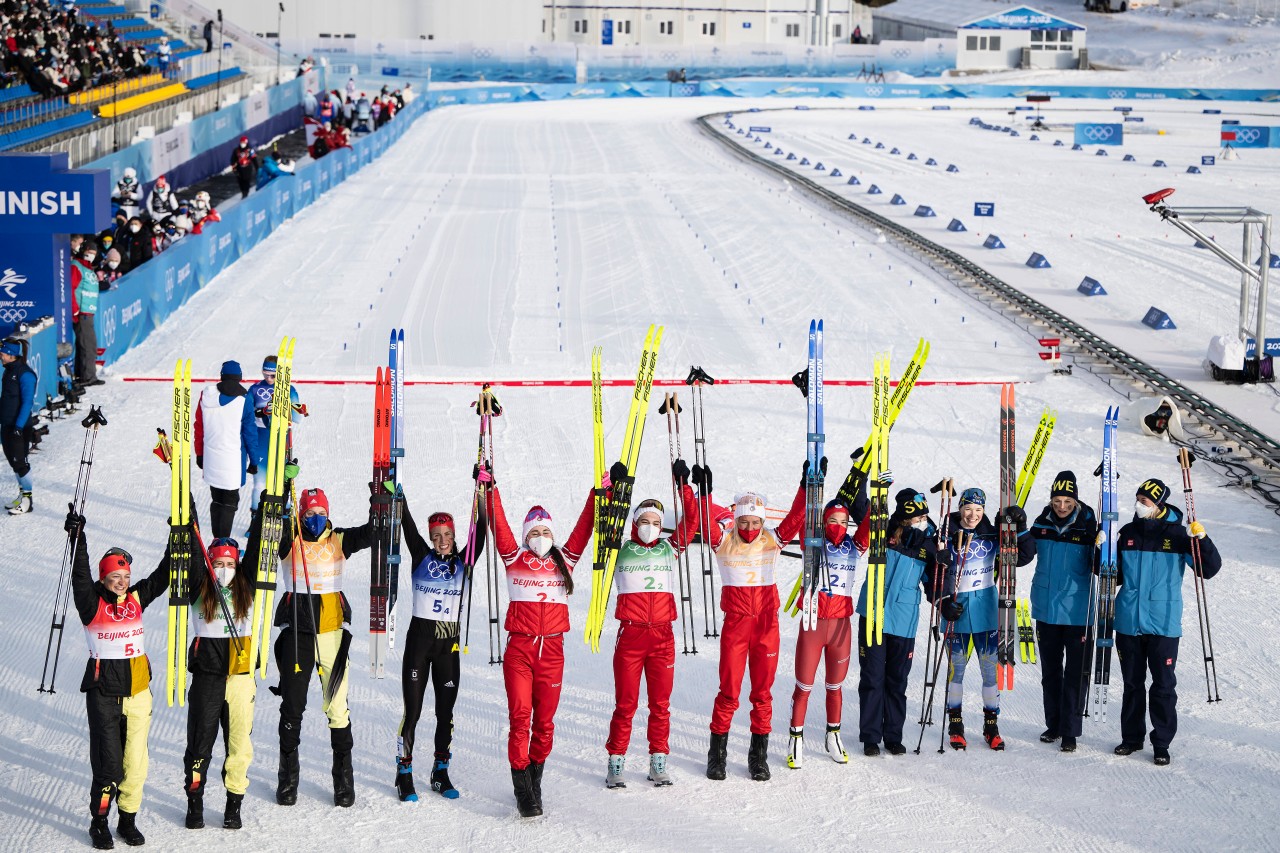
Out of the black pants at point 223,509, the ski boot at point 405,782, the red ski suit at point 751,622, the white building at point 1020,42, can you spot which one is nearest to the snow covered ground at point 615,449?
the ski boot at point 405,782

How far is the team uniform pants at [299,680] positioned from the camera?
6.76 m

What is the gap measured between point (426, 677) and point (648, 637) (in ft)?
3.35

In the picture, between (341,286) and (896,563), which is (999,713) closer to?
(896,563)

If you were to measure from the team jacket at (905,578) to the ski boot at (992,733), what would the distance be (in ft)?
1.97

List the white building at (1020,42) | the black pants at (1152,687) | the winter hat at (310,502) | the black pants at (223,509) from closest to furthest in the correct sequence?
the winter hat at (310,502) → the black pants at (1152,687) → the black pants at (223,509) → the white building at (1020,42)

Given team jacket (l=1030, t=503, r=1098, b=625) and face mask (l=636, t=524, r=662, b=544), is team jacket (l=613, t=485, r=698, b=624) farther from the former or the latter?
team jacket (l=1030, t=503, r=1098, b=625)

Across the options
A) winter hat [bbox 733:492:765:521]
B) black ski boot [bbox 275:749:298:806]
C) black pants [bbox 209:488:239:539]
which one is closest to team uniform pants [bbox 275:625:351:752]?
black ski boot [bbox 275:749:298:806]

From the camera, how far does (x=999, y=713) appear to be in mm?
7953

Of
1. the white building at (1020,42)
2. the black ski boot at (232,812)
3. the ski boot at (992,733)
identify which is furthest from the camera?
the white building at (1020,42)

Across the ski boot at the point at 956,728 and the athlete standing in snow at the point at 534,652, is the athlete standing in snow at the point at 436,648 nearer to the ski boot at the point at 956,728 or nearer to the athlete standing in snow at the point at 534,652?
the athlete standing in snow at the point at 534,652

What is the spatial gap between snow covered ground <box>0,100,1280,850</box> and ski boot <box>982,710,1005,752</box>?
4.5 inches

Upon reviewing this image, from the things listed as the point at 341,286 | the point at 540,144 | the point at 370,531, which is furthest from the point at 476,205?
the point at 370,531

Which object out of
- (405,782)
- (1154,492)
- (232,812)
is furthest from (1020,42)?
(232,812)

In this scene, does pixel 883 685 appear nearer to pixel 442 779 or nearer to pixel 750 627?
pixel 750 627
